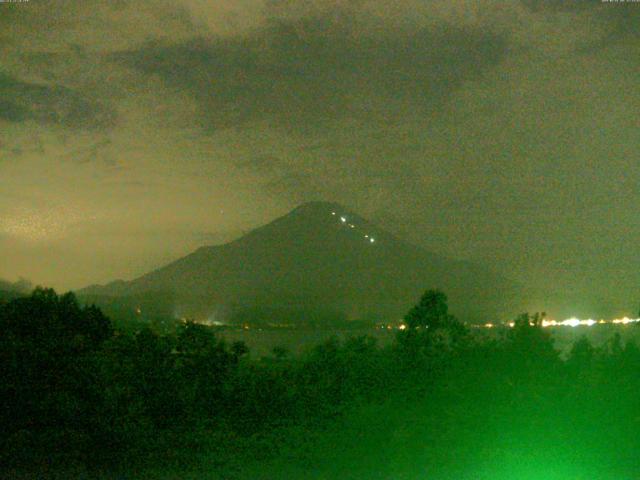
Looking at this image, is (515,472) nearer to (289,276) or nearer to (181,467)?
(181,467)

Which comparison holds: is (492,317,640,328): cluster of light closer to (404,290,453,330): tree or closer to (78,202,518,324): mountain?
(404,290,453,330): tree

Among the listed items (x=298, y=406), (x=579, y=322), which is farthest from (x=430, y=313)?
(x=579, y=322)

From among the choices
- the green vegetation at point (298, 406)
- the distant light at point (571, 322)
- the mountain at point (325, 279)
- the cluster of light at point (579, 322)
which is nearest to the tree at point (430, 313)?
the green vegetation at point (298, 406)

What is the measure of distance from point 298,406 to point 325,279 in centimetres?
1901

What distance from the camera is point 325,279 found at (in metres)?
30.5

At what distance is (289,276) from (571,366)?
19071mm

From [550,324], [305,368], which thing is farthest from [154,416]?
[550,324]

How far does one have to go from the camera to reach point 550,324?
1435 cm

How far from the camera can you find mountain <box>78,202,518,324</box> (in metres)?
24.4

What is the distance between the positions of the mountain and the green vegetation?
8713 millimetres

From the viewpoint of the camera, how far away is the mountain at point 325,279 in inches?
960

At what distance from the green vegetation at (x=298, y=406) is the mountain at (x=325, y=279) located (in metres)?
8.71

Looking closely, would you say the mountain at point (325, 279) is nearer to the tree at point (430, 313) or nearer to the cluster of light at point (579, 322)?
the cluster of light at point (579, 322)

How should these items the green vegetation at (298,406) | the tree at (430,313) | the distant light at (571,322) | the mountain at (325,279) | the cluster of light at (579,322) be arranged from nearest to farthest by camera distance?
the green vegetation at (298,406)
the tree at (430,313)
the cluster of light at (579,322)
the distant light at (571,322)
the mountain at (325,279)
